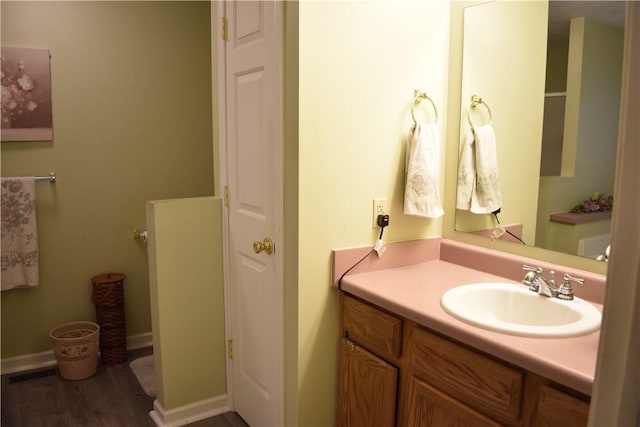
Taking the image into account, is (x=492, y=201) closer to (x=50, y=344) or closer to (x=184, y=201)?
(x=184, y=201)

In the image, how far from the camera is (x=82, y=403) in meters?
2.51

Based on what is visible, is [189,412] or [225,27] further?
[189,412]

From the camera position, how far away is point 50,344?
9.54ft

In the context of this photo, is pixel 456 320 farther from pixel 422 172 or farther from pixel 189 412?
pixel 189 412

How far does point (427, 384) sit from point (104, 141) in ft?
7.59

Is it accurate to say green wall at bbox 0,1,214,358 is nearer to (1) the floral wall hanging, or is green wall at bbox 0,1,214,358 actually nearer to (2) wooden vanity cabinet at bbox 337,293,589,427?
(1) the floral wall hanging

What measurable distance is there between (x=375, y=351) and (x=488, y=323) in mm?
483

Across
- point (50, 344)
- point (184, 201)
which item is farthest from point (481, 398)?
point (50, 344)

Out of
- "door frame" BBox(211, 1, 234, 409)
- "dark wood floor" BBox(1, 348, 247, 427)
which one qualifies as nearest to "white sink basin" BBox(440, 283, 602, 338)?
"door frame" BBox(211, 1, 234, 409)

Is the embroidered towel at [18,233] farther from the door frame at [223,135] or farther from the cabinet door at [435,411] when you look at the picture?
the cabinet door at [435,411]

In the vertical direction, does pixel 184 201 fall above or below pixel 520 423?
above

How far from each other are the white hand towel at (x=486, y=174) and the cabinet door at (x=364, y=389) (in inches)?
28.8

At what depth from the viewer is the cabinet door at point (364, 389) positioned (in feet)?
5.38

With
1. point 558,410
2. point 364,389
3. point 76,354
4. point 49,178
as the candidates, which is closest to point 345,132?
point 364,389
